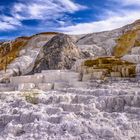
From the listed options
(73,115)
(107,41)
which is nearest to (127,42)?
(107,41)

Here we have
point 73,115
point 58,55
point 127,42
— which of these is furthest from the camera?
point 127,42

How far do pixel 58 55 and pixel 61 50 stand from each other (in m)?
0.56

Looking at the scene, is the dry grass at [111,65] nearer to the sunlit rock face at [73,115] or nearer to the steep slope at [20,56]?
the sunlit rock face at [73,115]

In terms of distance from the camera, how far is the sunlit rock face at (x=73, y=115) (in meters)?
11.1

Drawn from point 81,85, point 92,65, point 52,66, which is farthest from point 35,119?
point 52,66

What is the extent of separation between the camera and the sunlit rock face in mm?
11055

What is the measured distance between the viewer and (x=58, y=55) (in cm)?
2761

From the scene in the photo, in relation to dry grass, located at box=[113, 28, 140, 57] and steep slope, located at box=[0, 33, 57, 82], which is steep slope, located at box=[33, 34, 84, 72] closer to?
steep slope, located at box=[0, 33, 57, 82]

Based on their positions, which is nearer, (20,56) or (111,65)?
(111,65)

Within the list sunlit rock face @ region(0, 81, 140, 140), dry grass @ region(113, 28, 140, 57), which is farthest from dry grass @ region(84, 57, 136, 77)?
dry grass @ region(113, 28, 140, 57)

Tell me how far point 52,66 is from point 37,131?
1546cm

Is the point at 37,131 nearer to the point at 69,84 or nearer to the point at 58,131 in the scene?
the point at 58,131

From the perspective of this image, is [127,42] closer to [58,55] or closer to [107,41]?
[107,41]

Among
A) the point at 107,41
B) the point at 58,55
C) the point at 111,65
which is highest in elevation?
the point at 107,41
